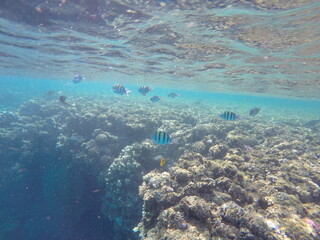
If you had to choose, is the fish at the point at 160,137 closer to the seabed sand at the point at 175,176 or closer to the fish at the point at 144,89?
the seabed sand at the point at 175,176

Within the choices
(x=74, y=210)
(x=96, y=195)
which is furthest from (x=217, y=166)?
(x=74, y=210)

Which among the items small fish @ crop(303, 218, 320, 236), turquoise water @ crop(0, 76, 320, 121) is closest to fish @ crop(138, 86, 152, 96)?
small fish @ crop(303, 218, 320, 236)

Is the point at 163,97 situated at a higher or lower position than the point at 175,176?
lower

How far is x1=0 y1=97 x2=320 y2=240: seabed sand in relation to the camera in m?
3.79

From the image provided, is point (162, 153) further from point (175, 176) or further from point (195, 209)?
point (195, 209)

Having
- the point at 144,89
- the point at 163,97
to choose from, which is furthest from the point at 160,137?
the point at 163,97

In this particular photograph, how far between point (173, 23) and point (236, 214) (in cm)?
1017

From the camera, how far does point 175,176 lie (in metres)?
5.49

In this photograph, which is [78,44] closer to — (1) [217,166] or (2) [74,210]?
(2) [74,210]

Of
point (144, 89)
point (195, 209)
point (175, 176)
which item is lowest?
point (175, 176)

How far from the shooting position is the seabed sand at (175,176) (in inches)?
149

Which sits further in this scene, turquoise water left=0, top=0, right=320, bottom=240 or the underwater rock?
turquoise water left=0, top=0, right=320, bottom=240

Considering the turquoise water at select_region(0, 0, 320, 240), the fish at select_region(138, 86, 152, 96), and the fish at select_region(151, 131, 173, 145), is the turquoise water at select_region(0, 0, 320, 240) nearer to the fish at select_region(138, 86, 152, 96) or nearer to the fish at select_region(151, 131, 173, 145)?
the fish at select_region(151, 131, 173, 145)

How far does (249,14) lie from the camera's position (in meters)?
8.76
